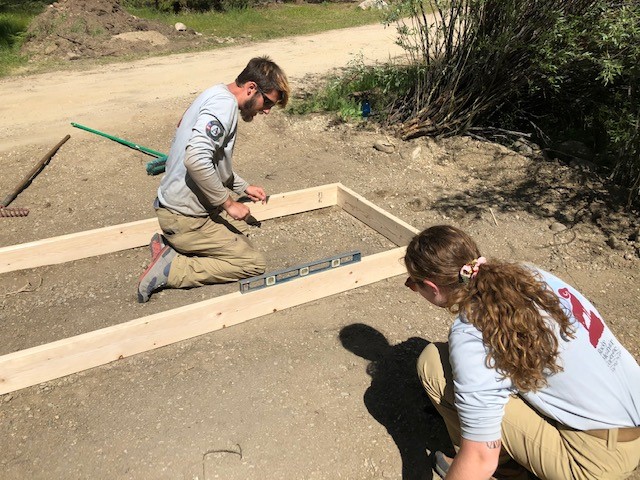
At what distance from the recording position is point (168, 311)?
3.23m

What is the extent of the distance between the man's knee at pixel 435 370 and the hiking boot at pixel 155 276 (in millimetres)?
2142

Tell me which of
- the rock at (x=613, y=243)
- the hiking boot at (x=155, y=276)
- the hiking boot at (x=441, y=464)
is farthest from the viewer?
the rock at (x=613, y=243)

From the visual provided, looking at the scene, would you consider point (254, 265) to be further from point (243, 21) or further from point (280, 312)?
point (243, 21)

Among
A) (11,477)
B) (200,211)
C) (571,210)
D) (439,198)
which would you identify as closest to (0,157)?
Result: (200,211)

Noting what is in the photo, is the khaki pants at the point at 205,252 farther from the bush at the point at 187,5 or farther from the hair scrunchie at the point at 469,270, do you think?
the bush at the point at 187,5

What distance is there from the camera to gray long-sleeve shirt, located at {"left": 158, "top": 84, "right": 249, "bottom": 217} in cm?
331

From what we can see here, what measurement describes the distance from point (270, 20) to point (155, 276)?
13.7m

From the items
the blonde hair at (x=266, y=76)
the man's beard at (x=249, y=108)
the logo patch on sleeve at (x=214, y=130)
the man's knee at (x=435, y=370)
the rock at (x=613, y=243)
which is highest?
the blonde hair at (x=266, y=76)

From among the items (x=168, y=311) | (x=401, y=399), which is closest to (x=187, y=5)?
(x=168, y=311)

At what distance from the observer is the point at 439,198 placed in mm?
5520

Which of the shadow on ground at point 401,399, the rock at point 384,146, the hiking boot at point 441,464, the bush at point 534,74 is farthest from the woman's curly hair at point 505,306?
the rock at point 384,146

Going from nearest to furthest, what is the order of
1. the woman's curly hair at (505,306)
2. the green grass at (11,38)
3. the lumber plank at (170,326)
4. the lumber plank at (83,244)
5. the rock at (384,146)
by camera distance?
the woman's curly hair at (505,306), the lumber plank at (170,326), the lumber plank at (83,244), the rock at (384,146), the green grass at (11,38)

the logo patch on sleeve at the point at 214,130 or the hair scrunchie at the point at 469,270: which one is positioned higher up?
the logo patch on sleeve at the point at 214,130

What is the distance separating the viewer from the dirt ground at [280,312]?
2.70 metres
